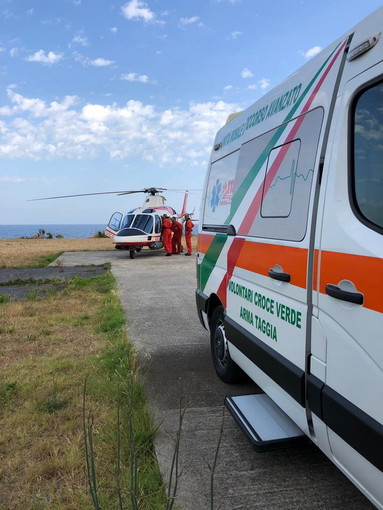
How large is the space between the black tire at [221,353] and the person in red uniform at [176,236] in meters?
14.3

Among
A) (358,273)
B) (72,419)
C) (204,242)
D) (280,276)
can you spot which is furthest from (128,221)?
(358,273)

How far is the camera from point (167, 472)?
2.88 m

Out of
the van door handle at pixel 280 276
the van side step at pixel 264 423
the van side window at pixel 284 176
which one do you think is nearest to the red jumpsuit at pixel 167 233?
the van side window at pixel 284 176

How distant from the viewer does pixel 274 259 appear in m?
2.82

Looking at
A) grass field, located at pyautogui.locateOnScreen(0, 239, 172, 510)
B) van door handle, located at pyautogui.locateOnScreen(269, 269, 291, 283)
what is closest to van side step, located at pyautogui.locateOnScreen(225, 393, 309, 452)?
grass field, located at pyautogui.locateOnScreen(0, 239, 172, 510)

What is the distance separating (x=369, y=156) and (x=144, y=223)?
16449 millimetres

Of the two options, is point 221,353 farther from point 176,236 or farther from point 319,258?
point 176,236

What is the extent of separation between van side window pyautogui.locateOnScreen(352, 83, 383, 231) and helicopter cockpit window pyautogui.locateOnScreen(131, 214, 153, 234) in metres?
16.1

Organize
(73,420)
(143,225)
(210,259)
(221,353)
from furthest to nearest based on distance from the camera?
(143,225), (210,259), (221,353), (73,420)

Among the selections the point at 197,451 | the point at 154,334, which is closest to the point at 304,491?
the point at 197,451

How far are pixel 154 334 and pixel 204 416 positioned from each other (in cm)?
269

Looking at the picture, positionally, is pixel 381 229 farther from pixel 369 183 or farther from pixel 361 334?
pixel 361 334

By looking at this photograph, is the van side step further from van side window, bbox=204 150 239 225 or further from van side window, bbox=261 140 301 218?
van side window, bbox=204 150 239 225

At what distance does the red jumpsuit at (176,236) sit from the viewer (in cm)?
1886
